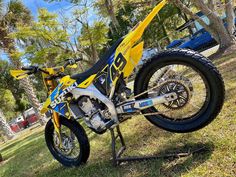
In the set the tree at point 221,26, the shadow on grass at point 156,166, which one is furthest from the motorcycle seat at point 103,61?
the tree at point 221,26

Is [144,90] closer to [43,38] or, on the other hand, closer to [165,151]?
[165,151]

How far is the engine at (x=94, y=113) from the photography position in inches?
131

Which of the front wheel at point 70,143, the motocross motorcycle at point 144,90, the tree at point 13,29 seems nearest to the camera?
the motocross motorcycle at point 144,90

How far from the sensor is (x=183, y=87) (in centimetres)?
303

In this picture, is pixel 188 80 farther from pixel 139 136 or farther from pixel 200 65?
pixel 139 136

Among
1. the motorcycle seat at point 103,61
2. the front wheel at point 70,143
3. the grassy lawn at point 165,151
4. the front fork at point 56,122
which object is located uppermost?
the motorcycle seat at point 103,61

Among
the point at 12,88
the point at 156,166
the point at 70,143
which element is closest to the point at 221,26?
the point at 70,143

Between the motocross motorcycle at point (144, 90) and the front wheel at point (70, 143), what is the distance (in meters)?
0.22

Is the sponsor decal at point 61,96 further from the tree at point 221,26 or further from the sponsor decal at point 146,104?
the tree at point 221,26

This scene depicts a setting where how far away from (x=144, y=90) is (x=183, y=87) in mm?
403

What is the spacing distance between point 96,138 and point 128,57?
2.43 metres

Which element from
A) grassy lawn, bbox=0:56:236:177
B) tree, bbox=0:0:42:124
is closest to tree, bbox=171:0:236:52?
grassy lawn, bbox=0:56:236:177

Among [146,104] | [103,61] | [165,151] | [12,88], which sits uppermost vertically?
[12,88]

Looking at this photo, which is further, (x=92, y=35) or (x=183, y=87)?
(x=92, y=35)
